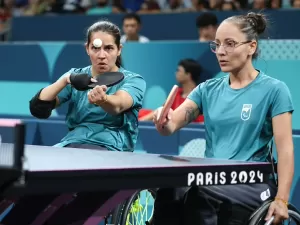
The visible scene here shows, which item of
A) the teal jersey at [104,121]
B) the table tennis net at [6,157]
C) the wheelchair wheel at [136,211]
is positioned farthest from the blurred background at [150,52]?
the table tennis net at [6,157]

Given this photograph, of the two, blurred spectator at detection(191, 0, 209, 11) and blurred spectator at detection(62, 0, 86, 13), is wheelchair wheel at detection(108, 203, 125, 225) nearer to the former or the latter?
blurred spectator at detection(191, 0, 209, 11)

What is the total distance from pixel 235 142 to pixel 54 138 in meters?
2.96

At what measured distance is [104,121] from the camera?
408 centimetres

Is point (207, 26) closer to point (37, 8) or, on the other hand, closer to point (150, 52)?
point (150, 52)

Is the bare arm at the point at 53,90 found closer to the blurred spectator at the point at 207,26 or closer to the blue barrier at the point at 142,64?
the blue barrier at the point at 142,64

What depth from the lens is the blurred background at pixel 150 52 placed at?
218 inches

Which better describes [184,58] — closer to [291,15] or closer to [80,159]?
[291,15]

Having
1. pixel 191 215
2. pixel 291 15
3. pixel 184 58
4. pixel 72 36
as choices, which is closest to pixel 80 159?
pixel 191 215

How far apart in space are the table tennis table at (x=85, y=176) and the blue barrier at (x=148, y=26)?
12.3ft

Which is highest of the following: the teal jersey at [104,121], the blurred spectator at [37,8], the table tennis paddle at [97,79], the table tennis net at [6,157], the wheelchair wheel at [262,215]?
the table tennis paddle at [97,79]

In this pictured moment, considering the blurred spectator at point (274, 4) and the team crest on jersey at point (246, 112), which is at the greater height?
the blurred spectator at point (274, 4)

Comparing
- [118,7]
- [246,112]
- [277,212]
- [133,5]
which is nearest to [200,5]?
[118,7]

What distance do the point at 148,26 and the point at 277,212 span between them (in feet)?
19.3

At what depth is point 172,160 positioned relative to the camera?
10.1 feet
